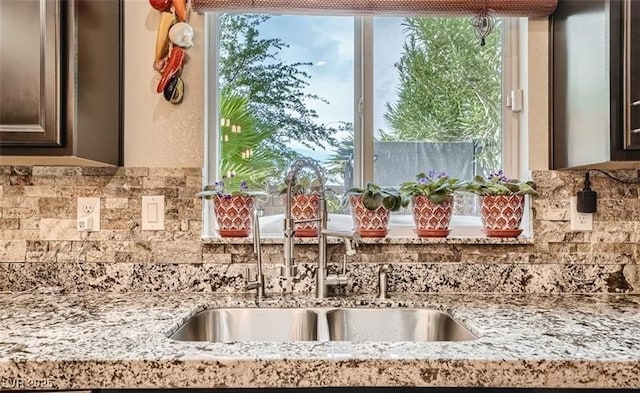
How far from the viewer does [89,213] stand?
160 centimetres

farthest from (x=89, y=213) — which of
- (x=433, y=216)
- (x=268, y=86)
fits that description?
(x=433, y=216)

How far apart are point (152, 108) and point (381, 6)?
33.0 inches

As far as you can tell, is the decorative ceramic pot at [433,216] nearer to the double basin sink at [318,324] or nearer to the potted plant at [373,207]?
the potted plant at [373,207]

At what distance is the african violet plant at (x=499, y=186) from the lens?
5.21ft

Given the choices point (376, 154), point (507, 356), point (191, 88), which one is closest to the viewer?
point (507, 356)

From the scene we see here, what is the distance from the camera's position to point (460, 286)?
5.23 feet

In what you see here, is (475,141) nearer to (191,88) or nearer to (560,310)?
(560,310)

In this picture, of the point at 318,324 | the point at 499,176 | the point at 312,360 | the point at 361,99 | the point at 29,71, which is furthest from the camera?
the point at 361,99

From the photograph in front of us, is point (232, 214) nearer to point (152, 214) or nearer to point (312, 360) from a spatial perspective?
point (152, 214)

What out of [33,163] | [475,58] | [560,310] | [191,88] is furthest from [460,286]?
[33,163]

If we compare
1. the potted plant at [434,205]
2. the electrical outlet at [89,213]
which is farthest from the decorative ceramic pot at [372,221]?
the electrical outlet at [89,213]

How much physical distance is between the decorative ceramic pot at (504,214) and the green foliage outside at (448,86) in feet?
0.80

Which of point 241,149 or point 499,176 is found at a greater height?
point 241,149

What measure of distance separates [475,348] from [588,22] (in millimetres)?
1021
